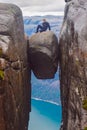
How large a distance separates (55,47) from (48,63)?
1.61m

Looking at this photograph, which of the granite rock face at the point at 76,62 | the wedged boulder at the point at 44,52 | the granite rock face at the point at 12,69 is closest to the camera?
the granite rock face at the point at 76,62

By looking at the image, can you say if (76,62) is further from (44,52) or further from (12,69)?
(44,52)

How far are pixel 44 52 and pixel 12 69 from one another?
19.4 feet

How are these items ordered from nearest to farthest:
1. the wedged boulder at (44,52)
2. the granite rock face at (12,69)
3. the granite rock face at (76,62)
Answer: the granite rock face at (76,62), the granite rock face at (12,69), the wedged boulder at (44,52)

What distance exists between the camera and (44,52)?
28.5 meters

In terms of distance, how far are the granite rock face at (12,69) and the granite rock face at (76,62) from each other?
304cm

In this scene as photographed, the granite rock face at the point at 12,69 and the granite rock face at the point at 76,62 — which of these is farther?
the granite rock face at the point at 12,69

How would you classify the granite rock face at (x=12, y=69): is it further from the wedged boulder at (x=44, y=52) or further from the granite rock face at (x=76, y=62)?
the granite rock face at (x=76, y=62)

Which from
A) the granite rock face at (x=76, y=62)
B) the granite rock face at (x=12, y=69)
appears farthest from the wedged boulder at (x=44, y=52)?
the granite rock face at (x=76, y=62)

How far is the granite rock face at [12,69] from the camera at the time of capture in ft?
69.5

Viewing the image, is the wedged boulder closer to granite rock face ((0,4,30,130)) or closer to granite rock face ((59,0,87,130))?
granite rock face ((0,4,30,130))

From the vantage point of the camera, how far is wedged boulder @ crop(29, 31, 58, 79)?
93.6 ft

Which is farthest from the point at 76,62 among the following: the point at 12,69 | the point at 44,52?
the point at 44,52

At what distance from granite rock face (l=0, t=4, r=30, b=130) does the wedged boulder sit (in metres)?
1.49
